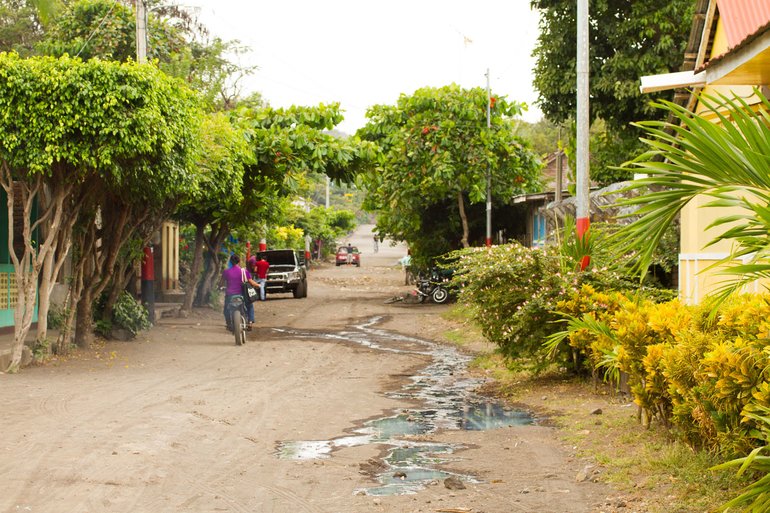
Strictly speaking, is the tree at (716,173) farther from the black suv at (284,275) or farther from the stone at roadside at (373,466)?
the black suv at (284,275)

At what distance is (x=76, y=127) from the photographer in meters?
14.2

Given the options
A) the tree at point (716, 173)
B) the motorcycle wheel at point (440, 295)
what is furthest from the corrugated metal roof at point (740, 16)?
the motorcycle wheel at point (440, 295)

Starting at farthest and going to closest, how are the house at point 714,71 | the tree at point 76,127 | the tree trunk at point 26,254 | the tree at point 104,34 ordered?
1. the tree at point 104,34
2. the tree trunk at point 26,254
3. the tree at point 76,127
4. the house at point 714,71

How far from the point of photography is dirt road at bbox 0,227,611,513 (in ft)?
24.8

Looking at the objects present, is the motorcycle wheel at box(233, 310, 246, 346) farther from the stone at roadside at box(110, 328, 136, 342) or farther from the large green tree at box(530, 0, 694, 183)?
the large green tree at box(530, 0, 694, 183)

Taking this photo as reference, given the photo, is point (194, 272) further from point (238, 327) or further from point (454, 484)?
point (454, 484)

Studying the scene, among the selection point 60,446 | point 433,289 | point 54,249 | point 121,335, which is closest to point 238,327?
point 121,335

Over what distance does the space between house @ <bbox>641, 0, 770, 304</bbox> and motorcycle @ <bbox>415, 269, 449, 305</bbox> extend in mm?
19904

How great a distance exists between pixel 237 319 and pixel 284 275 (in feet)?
56.8

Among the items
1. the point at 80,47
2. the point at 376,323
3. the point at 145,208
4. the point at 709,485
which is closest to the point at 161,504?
the point at 709,485

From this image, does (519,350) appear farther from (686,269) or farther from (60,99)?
(60,99)

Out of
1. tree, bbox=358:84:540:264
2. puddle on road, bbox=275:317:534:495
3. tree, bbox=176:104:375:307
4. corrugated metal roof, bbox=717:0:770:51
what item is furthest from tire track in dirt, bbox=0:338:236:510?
tree, bbox=358:84:540:264

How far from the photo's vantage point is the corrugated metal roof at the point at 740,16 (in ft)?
34.6

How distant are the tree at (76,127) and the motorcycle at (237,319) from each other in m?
5.67
